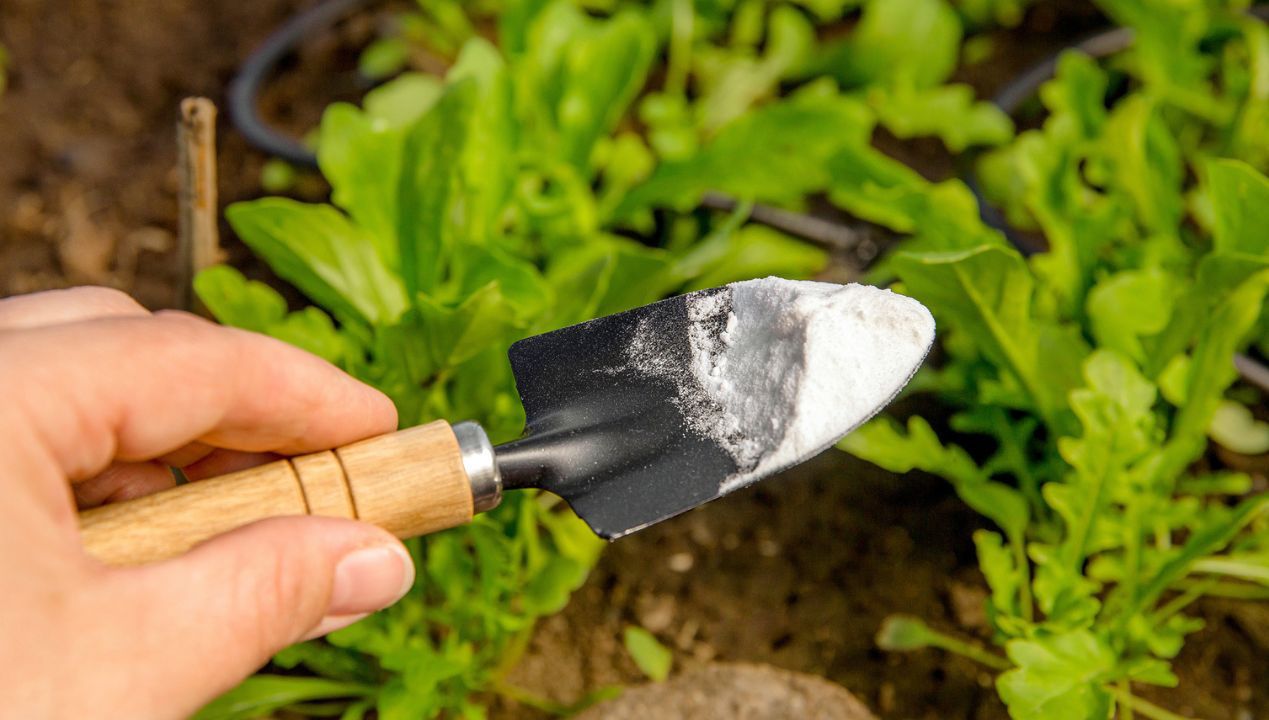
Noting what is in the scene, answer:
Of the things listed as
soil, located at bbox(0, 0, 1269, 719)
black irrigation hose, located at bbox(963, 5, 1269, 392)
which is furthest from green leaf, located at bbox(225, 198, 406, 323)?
black irrigation hose, located at bbox(963, 5, 1269, 392)

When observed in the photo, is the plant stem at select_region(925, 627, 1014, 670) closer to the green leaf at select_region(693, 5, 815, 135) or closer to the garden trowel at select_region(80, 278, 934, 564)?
the garden trowel at select_region(80, 278, 934, 564)

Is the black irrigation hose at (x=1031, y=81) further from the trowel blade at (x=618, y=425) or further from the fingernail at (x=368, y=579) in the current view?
the fingernail at (x=368, y=579)

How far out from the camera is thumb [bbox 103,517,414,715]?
22.6 inches

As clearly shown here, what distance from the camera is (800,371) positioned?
72 centimetres

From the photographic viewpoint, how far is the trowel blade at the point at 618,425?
740 mm

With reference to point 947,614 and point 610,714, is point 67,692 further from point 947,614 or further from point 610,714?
point 947,614

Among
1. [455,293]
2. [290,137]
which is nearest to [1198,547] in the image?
[455,293]

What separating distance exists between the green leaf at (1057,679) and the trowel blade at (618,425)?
275mm

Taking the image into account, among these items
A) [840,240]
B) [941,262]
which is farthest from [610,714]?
[840,240]

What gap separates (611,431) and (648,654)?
393 mm

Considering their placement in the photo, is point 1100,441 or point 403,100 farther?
point 403,100

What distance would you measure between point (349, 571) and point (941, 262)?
555 mm

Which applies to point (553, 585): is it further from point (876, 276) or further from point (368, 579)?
point (876, 276)

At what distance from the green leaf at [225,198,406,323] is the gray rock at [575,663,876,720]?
46cm
